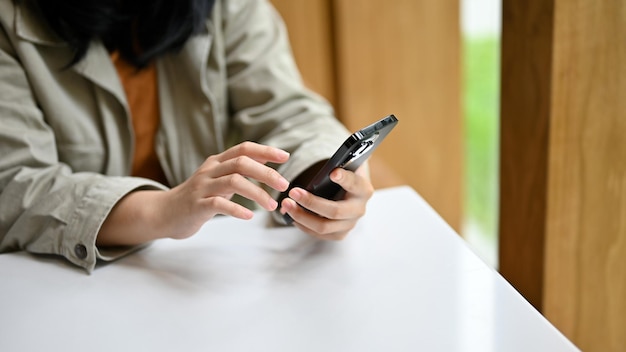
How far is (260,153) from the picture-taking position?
1.88 feet

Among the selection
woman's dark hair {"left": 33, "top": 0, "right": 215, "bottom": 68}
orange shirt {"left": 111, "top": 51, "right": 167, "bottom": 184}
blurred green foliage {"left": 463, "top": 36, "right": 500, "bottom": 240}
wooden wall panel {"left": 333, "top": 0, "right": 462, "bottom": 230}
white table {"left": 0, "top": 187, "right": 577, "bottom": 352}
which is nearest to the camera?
white table {"left": 0, "top": 187, "right": 577, "bottom": 352}

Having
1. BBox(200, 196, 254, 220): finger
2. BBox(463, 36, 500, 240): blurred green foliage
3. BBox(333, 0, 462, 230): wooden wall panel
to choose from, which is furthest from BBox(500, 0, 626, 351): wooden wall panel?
BBox(463, 36, 500, 240): blurred green foliage

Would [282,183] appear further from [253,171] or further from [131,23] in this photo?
[131,23]

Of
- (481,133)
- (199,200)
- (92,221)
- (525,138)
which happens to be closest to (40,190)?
(92,221)

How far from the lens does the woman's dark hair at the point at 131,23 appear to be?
0.79 metres

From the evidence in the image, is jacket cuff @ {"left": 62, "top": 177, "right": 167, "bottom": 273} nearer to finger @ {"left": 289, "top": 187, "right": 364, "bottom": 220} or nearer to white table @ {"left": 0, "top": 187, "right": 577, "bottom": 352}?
white table @ {"left": 0, "top": 187, "right": 577, "bottom": 352}

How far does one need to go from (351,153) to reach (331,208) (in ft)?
0.26

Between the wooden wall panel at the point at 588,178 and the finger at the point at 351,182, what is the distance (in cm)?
27

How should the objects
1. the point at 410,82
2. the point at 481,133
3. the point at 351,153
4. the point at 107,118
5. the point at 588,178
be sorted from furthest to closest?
the point at 481,133 < the point at 410,82 < the point at 107,118 < the point at 588,178 < the point at 351,153

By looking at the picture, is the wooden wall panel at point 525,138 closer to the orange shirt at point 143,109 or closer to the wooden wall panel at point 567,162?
the wooden wall panel at point 567,162

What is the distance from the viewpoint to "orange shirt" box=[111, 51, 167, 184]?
2.91ft

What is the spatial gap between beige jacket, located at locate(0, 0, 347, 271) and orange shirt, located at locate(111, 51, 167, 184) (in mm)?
20

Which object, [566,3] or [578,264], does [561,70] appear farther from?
[578,264]

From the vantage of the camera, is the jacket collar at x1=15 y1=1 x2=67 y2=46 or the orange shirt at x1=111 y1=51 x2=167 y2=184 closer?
the jacket collar at x1=15 y1=1 x2=67 y2=46
